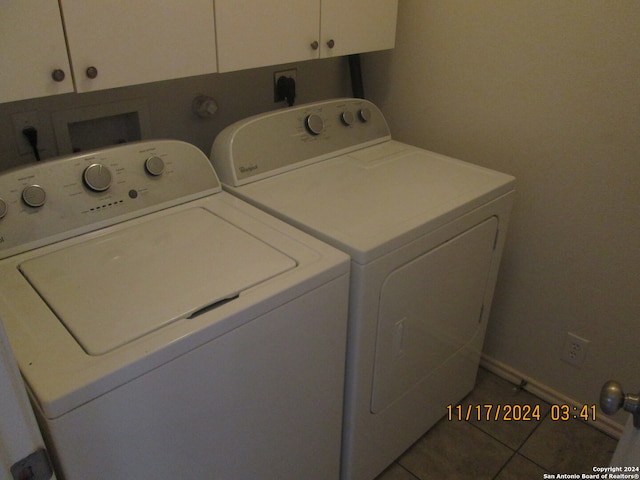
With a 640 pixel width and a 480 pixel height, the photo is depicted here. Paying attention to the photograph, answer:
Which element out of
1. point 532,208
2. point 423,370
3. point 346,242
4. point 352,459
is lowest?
point 352,459

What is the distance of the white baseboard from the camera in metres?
1.84

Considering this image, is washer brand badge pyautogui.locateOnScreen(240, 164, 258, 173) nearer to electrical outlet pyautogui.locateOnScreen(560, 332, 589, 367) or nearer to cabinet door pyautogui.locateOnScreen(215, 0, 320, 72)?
cabinet door pyautogui.locateOnScreen(215, 0, 320, 72)

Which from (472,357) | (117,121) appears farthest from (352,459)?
(117,121)

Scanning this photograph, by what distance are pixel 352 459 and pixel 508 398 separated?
0.80 m

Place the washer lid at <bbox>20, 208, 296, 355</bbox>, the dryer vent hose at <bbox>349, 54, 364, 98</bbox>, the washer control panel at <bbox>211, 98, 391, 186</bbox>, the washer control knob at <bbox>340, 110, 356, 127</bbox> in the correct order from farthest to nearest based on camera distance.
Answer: the dryer vent hose at <bbox>349, 54, 364, 98</bbox> < the washer control knob at <bbox>340, 110, 356, 127</bbox> < the washer control panel at <bbox>211, 98, 391, 186</bbox> < the washer lid at <bbox>20, 208, 296, 355</bbox>

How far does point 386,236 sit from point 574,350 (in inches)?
40.6

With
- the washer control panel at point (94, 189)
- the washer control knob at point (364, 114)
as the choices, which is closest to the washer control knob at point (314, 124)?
the washer control knob at point (364, 114)

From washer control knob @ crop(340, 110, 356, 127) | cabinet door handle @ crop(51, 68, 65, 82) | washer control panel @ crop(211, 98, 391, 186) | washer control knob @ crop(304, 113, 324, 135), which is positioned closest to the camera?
cabinet door handle @ crop(51, 68, 65, 82)

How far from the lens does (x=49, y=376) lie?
0.83 meters

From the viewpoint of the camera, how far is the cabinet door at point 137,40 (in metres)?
1.08

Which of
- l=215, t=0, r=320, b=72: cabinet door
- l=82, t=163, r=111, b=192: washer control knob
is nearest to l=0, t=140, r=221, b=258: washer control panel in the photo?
l=82, t=163, r=111, b=192: washer control knob

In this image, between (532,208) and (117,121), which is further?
(532,208)

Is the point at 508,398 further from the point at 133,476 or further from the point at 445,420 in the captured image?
the point at 133,476

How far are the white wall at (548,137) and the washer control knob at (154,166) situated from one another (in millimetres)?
1053
